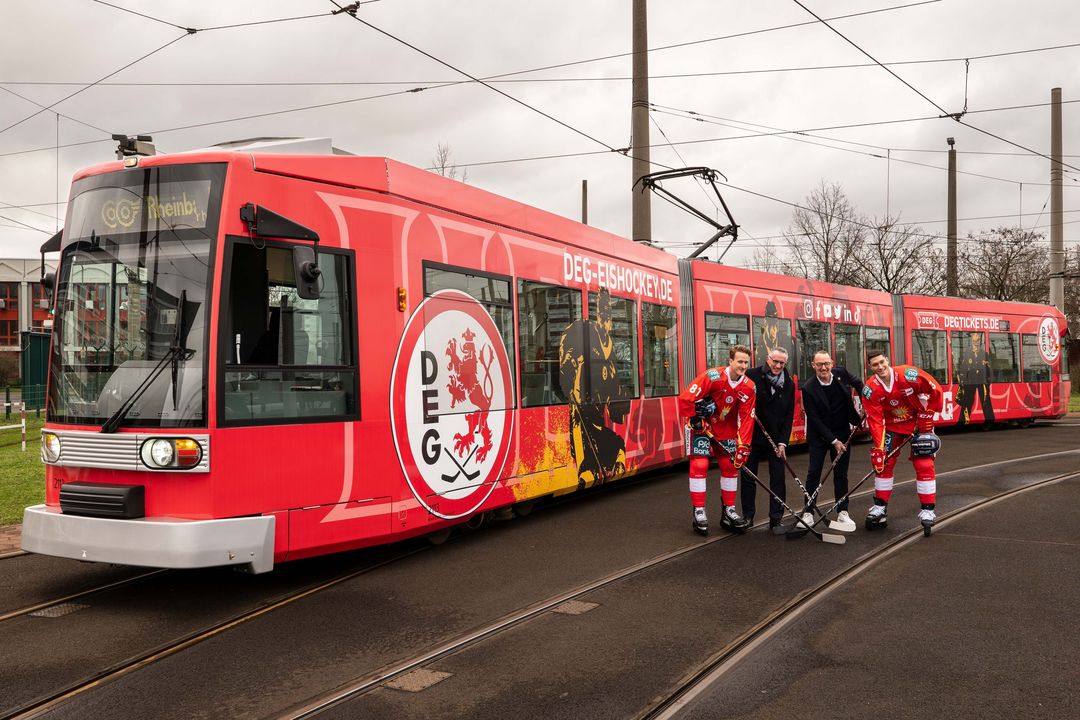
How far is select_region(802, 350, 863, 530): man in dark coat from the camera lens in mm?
8445

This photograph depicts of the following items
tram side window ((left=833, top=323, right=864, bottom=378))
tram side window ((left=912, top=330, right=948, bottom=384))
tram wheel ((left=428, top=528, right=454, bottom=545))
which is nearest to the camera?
tram wheel ((left=428, top=528, right=454, bottom=545))

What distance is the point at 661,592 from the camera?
6.18m

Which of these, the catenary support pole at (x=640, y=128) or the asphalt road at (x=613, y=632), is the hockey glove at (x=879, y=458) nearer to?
the asphalt road at (x=613, y=632)

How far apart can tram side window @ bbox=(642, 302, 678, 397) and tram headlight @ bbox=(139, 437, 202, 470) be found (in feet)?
21.9

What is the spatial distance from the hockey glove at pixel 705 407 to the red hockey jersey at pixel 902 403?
1.46 metres

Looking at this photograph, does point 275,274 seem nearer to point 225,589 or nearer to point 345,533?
point 345,533

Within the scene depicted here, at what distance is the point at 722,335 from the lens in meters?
13.8

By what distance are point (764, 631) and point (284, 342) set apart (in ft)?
11.8

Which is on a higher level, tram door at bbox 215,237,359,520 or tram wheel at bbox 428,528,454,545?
tram door at bbox 215,237,359,520

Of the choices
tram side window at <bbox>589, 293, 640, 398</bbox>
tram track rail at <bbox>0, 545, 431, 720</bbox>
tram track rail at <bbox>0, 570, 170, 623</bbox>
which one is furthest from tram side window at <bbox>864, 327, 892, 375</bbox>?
tram track rail at <bbox>0, 570, 170, 623</bbox>

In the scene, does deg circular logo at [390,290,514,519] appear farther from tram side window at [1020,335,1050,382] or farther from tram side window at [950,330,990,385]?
tram side window at [1020,335,1050,382]

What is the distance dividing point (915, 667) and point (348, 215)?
4.65 meters

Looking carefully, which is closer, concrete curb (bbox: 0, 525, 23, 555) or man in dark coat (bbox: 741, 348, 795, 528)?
concrete curb (bbox: 0, 525, 23, 555)

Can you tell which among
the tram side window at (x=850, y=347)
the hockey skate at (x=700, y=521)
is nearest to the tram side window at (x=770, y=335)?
the tram side window at (x=850, y=347)
